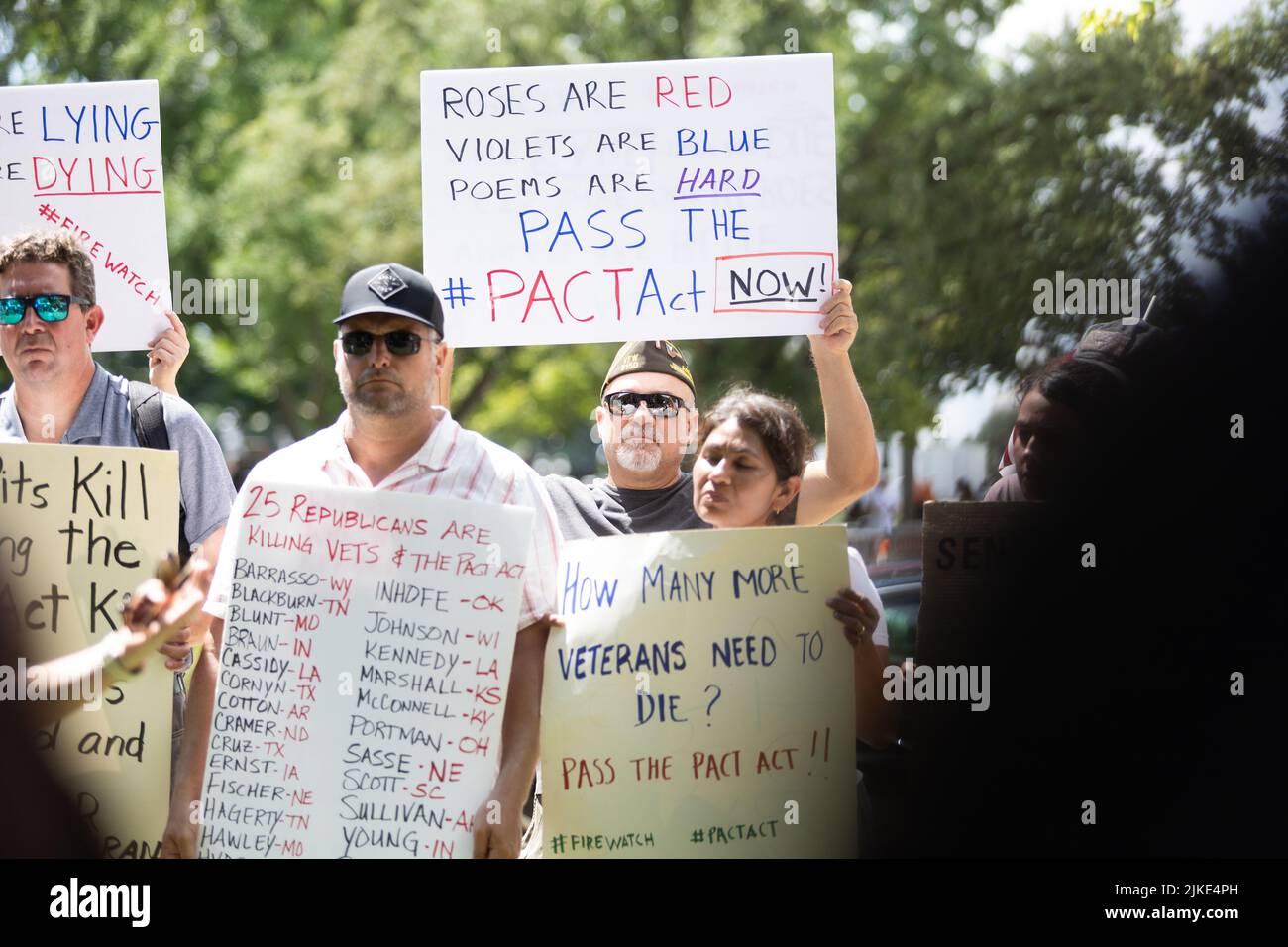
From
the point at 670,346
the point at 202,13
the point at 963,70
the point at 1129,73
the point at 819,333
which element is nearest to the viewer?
the point at 819,333

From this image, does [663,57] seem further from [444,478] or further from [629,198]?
[444,478]

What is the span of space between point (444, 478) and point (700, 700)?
84 cm

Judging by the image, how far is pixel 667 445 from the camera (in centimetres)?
391

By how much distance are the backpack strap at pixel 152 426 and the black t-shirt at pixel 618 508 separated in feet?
3.21

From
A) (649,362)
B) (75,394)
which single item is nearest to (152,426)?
(75,394)

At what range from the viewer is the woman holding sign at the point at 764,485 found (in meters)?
3.34

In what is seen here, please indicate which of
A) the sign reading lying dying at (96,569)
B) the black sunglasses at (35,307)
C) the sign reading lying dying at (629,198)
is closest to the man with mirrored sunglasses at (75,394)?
the black sunglasses at (35,307)

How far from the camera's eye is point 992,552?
10.9 ft

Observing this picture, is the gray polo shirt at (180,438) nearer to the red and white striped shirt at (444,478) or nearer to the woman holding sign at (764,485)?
the red and white striped shirt at (444,478)

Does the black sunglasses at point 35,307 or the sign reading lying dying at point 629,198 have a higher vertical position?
the sign reading lying dying at point 629,198

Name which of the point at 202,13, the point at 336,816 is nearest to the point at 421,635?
the point at 336,816

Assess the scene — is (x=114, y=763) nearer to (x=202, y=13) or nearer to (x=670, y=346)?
(x=670, y=346)

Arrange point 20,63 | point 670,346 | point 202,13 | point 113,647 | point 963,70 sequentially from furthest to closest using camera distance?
point 202,13
point 963,70
point 20,63
point 670,346
point 113,647
